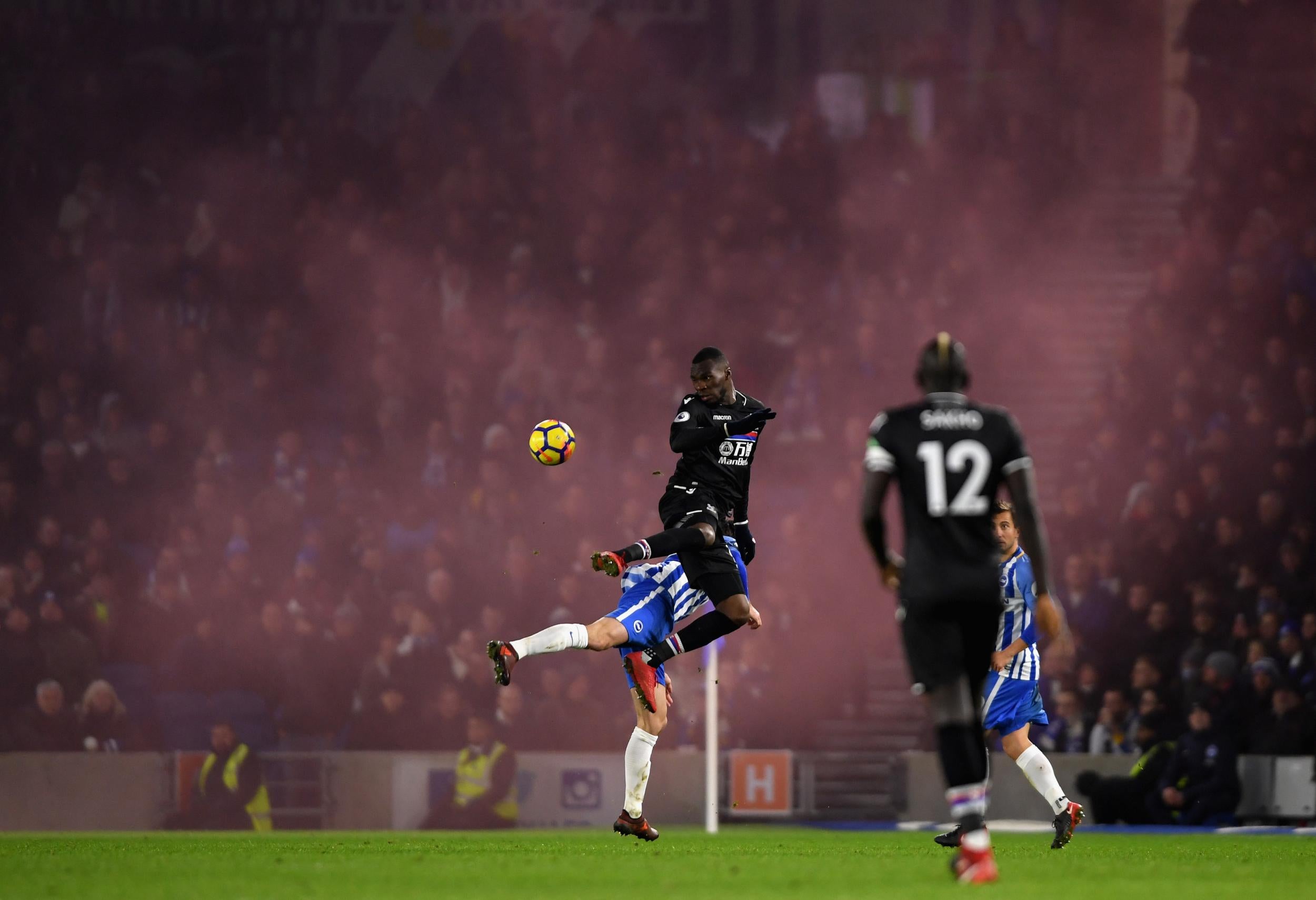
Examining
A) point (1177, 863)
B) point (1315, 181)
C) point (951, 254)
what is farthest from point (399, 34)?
point (1177, 863)

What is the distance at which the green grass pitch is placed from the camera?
6043mm

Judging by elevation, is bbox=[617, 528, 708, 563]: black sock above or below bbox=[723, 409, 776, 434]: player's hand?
below

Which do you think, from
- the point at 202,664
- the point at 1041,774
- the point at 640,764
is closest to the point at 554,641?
the point at 640,764

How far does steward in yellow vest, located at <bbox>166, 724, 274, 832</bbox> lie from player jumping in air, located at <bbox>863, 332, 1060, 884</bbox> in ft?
32.2

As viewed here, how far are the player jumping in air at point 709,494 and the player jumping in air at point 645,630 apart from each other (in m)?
0.06

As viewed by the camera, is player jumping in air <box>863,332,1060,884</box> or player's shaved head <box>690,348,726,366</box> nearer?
player jumping in air <box>863,332,1060,884</box>

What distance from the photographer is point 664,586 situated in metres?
9.53

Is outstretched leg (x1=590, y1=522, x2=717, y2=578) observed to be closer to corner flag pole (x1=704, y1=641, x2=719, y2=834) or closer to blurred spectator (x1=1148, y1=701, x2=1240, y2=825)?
corner flag pole (x1=704, y1=641, x2=719, y2=834)

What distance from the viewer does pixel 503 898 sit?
5820 millimetres

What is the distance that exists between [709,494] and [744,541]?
43 cm

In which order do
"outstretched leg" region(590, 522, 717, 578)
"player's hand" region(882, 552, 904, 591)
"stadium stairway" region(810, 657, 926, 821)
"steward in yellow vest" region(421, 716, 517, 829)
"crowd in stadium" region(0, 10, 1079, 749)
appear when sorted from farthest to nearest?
"crowd in stadium" region(0, 10, 1079, 749) → "stadium stairway" region(810, 657, 926, 821) → "steward in yellow vest" region(421, 716, 517, 829) → "outstretched leg" region(590, 522, 717, 578) → "player's hand" region(882, 552, 904, 591)

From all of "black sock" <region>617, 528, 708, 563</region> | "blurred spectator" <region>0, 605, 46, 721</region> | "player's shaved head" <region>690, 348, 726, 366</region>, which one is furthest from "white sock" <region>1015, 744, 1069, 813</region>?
"blurred spectator" <region>0, 605, 46, 721</region>

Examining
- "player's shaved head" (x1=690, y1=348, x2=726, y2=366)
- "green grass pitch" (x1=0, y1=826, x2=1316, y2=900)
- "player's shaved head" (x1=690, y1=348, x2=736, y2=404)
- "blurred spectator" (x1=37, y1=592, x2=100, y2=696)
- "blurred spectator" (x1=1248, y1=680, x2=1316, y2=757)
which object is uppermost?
"player's shaved head" (x1=690, y1=348, x2=726, y2=366)

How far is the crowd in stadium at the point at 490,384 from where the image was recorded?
16000 millimetres
